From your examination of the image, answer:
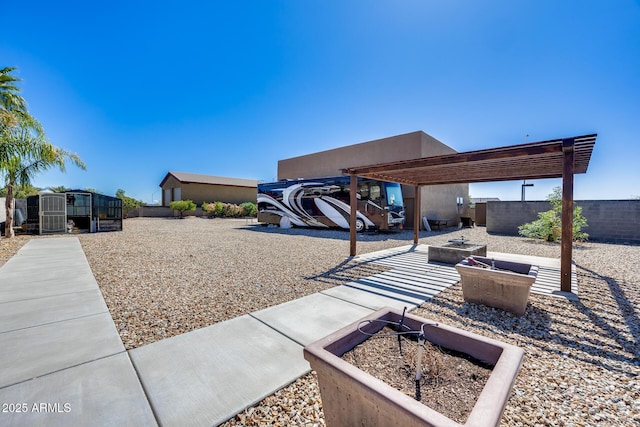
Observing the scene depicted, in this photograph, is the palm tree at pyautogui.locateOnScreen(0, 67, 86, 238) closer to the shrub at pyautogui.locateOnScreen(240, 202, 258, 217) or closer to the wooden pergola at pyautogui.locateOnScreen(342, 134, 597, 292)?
the wooden pergola at pyautogui.locateOnScreen(342, 134, 597, 292)

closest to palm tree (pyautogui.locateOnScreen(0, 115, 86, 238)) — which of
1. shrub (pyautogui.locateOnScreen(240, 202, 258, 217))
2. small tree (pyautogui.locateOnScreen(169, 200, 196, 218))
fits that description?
small tree (pyautogui.locateOnScreen(169, 200, 196, 218))

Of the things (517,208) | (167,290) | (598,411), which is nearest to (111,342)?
(167,290)

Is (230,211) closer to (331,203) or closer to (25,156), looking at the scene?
(331,203)

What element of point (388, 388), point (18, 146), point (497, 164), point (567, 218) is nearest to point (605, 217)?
point (497, 164)

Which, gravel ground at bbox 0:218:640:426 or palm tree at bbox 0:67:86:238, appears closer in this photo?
gravel ground at bbox 0:218:640:426

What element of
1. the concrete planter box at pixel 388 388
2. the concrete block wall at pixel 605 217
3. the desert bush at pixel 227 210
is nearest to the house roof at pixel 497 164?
the concrete planter box at pixel 388 388

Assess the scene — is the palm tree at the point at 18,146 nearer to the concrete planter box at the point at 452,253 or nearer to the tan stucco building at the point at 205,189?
the concrete planter box at the point at 452,253

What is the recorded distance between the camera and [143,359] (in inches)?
87.1

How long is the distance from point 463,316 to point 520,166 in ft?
14.7

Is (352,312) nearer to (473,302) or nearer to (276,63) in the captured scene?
(473,302)

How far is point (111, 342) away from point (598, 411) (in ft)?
13.0

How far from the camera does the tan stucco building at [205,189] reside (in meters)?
30.1

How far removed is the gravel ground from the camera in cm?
174

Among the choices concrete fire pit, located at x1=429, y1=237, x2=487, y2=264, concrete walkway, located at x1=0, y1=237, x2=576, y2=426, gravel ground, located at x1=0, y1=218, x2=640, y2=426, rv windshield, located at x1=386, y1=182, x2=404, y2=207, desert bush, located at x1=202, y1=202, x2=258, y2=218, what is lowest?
gravel ground, located at x1=0, y1=218, x2=640, y2=426
